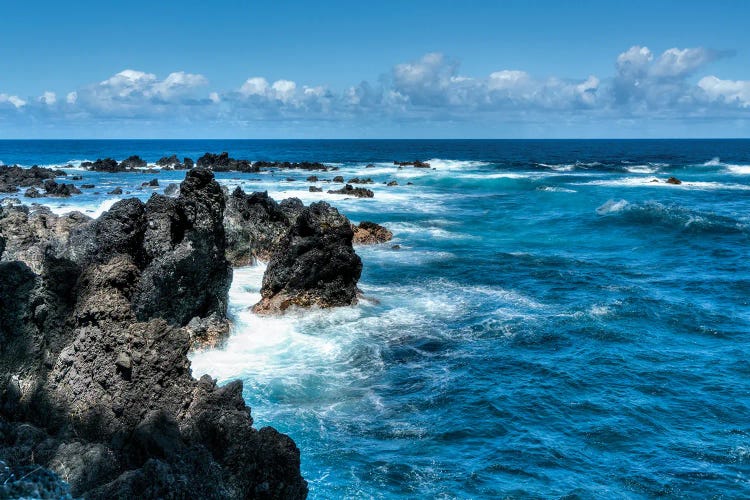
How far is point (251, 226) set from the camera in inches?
1240

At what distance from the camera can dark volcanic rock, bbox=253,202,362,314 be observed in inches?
918

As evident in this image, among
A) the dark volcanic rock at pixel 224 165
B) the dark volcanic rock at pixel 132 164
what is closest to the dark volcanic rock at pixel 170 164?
the dark volcanic rock at pixel 132 164

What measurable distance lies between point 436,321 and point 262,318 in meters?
6.31

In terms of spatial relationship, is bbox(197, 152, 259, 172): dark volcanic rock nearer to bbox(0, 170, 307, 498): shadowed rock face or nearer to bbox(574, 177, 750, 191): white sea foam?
bbox(574, 177, 750, 191): white sea foam

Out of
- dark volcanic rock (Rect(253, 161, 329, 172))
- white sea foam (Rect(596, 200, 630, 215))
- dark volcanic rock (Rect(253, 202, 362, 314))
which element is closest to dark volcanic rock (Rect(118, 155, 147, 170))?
dark volcanic rock (Rect(253, 161, 329, 172))

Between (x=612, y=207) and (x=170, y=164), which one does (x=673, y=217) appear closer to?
(x=612, y=207)

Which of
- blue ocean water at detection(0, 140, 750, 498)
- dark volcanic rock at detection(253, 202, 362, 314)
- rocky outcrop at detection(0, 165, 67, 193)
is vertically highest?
rocky outcrop at detection(0, 165, 67, 193)

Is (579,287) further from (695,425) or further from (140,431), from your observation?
(140,431)

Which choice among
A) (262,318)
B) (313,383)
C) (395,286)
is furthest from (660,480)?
(395,286)

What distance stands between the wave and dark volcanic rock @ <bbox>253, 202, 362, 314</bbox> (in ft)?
96.0

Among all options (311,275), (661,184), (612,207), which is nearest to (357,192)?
(612,207)

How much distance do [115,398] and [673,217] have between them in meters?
44.9

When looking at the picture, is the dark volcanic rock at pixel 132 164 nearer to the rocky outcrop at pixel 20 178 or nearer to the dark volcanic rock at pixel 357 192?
the rocky outcrop at pixel 20 178

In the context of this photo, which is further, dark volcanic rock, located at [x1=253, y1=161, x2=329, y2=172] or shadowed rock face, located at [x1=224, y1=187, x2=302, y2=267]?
dark volcanic rock, located at [x1=253, y1=161, x2=329, y2=172]
